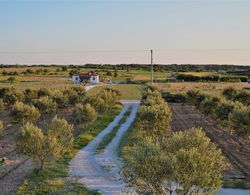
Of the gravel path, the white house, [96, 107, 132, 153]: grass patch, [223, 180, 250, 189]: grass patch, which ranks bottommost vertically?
[96, 107, 132, 153]: grass patch

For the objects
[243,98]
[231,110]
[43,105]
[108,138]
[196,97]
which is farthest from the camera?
[243,98]

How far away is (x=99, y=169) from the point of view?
34938 mm

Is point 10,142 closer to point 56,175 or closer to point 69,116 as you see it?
point 56,175

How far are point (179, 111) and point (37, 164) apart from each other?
45829mm

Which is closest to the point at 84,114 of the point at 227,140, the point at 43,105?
the point at 43,105

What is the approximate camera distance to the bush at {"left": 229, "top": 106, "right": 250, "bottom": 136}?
42344 millimetres

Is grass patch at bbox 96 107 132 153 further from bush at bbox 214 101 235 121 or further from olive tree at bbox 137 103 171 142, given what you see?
bush at bbox 214 101 235 121

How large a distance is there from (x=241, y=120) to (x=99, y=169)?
15476 mm

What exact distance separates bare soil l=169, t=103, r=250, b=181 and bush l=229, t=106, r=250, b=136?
70.9 inches

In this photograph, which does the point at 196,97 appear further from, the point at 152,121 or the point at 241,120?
the point at 152,121

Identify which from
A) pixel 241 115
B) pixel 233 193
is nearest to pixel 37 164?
pixel 233 193

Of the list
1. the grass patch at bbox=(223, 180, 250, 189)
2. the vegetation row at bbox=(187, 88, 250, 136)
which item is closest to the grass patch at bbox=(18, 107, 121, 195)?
the grass patch at bbox=(223, 180, 250, 189)

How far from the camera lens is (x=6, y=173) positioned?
33656mm

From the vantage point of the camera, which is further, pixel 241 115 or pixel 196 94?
pixel 196 94
